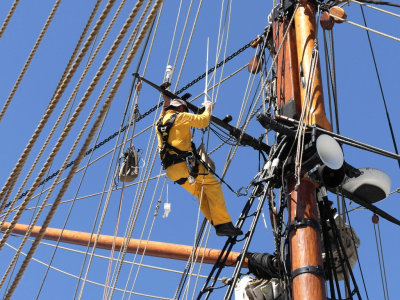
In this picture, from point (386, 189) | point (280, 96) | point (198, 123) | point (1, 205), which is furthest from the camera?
point (280, 96)

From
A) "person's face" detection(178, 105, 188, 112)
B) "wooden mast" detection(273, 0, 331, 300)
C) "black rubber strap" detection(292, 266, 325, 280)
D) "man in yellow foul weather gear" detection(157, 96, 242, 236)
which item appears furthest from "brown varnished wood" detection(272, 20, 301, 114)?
"black rubber strap" detection(292, 266, 325, 280)

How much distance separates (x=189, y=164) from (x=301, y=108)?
1.26 m

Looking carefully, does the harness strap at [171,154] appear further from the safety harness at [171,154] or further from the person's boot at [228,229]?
the person's boot at [228,229]

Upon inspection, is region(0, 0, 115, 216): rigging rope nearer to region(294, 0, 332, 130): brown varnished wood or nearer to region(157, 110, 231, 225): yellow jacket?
region(157, 110, 231, 225): yellow jacket

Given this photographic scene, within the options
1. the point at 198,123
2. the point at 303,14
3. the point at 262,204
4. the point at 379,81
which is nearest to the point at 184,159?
the point at 198,123

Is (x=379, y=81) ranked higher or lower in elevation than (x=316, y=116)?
higher

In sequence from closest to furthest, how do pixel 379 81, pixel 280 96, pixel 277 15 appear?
pixel 280 96 → pixel 277 15 → pixel 379 81

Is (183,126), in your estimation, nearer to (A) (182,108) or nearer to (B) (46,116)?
(A) (182,108)

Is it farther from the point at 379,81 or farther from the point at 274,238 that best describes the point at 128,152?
the point at 379,81

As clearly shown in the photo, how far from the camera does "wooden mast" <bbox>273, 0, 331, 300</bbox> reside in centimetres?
519

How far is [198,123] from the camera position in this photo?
5.73m

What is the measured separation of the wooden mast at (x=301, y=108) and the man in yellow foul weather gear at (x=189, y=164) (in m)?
0.61

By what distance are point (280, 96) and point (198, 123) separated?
4.04 feet

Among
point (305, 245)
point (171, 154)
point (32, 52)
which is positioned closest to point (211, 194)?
point (171, 154)
